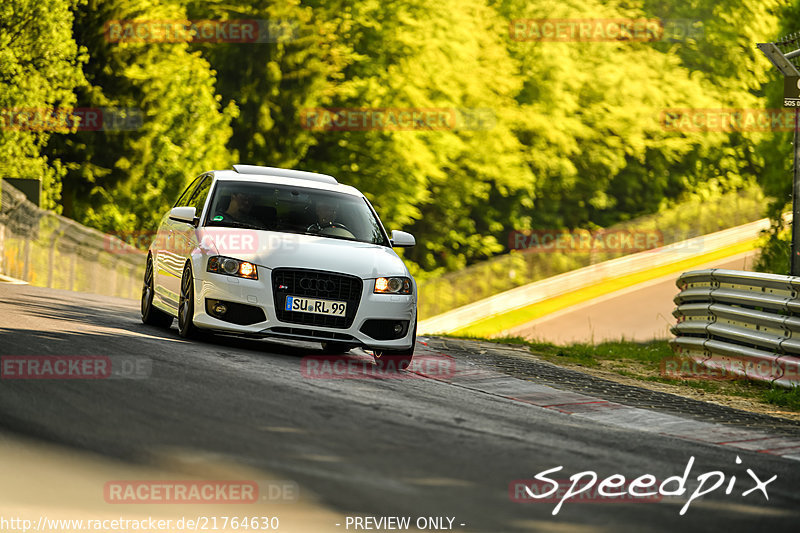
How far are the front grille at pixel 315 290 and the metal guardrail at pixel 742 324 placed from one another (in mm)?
4470

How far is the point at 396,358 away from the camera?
11.5m

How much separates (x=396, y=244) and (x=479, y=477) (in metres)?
5.92

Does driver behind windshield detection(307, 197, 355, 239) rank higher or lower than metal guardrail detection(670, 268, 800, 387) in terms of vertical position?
higher

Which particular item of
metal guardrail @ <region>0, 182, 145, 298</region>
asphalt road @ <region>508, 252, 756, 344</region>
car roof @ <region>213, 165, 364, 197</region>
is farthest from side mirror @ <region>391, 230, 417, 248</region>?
asphalt road @ <region>508, 252, 756, 344</region>

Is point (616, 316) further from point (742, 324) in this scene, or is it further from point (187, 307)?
point (187, 307)

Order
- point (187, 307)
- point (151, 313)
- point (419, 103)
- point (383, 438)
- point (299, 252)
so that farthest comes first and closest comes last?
point (419, 103) → point (151, 313) → point (187, 307) → point (299, 252) → point (383, 438)

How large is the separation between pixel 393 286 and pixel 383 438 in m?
4.02

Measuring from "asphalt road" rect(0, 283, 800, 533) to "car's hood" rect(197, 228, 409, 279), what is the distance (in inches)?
37.1

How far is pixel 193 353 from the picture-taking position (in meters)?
10.2

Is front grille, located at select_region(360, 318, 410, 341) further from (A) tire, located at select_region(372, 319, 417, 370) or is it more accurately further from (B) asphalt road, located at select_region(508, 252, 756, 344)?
(B) asphalt road, located at select_region(508, 252, 756, 344)

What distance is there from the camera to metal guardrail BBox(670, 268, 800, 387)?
11.6m

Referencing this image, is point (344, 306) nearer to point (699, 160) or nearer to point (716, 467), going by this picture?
point (716, 467)

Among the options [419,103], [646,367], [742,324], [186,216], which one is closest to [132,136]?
[419,103]

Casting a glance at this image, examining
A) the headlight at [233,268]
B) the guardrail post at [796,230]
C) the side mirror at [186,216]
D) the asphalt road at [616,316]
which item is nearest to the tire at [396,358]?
the headlight at [233,268]
